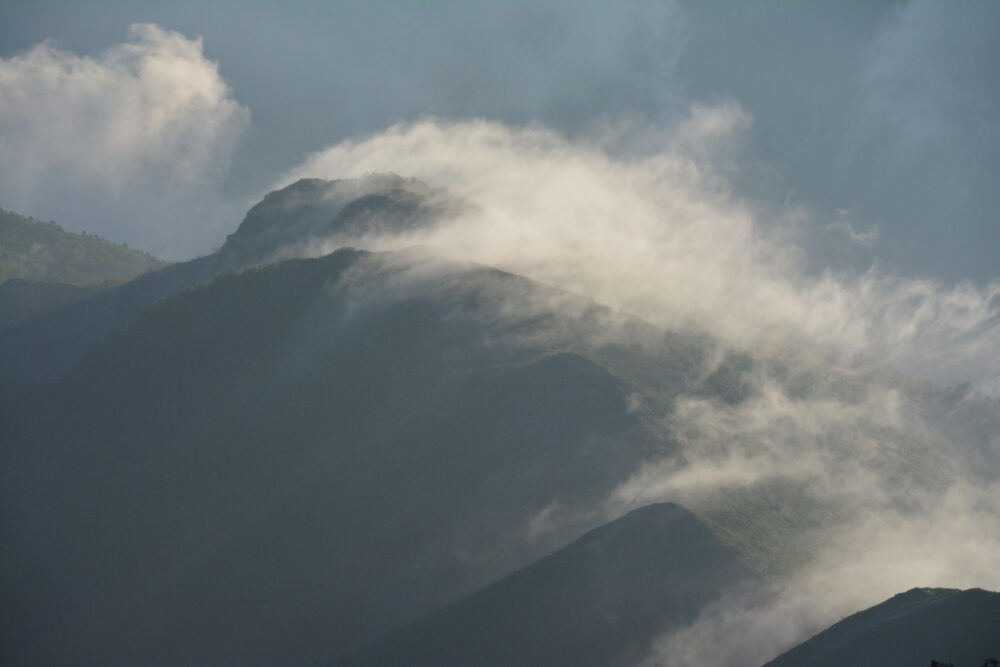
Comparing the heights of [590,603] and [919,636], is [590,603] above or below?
above

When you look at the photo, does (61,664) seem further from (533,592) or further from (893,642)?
(893,642)

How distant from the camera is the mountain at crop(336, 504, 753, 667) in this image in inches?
5753

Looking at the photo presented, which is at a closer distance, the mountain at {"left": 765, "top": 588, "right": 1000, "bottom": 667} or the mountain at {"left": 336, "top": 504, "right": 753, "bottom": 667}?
the mountain at {"left": 765, "top": 588, "right": 1000, "bottom": 667}

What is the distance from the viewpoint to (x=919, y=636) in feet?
369

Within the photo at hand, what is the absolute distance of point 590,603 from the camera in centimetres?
14975

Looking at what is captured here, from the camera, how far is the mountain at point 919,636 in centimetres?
10806

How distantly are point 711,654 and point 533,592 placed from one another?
2746 cm

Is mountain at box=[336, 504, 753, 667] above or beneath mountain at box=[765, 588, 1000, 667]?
above

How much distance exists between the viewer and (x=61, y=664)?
622ft

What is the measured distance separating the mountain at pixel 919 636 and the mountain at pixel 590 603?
82.4 feet

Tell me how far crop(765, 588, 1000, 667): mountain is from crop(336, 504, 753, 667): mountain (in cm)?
2511

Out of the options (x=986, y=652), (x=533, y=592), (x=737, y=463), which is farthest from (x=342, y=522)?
(x=986, y=652)

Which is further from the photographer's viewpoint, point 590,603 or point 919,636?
point 590,603

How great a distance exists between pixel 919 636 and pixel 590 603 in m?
50.3
